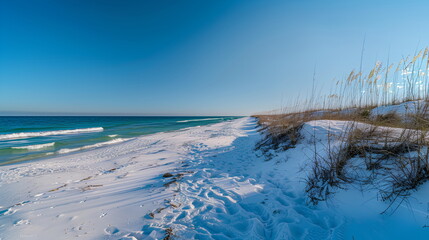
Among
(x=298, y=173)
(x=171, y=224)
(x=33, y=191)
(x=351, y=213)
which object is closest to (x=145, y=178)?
(x=171, y=224)

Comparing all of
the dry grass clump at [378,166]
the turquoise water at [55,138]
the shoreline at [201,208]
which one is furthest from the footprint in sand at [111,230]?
the turquoise water at [55,138]

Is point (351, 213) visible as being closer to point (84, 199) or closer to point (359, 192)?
point (359, 192)

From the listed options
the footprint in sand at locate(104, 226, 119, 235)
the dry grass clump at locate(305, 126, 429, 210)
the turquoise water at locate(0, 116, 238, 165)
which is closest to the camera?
the dry grass clump at locate(305, 126, 429, 210)

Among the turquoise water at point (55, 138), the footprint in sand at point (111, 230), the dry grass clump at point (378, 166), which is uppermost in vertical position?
the dry grass clump at point (378, 166)

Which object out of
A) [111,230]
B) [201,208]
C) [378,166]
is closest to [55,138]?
[111,230]

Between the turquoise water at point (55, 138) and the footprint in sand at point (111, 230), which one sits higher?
the footprint in sand at point (111, 230)

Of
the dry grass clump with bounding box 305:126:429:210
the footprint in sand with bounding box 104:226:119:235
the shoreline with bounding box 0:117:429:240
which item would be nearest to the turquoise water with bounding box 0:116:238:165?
the shoreline with bounding box 0:117:429:240

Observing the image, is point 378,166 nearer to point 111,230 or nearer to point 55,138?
point 111,230

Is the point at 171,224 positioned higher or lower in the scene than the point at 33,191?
higher

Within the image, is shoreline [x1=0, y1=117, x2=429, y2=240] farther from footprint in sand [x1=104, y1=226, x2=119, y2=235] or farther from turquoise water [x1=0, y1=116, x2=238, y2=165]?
turquoise water [x1=0, y1=116, x2=238, y2=165]

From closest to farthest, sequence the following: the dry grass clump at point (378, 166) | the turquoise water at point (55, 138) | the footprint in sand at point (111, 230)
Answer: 1. the dry grass clump at point (378, 166)
2. the footprint in sand at point (111, 230)
3. the turquoise water at point (55, 138)

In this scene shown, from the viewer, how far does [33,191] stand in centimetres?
343

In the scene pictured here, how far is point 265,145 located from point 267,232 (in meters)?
4.15

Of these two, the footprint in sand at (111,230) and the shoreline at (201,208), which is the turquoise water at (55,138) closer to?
the shoreline at (201,208)
